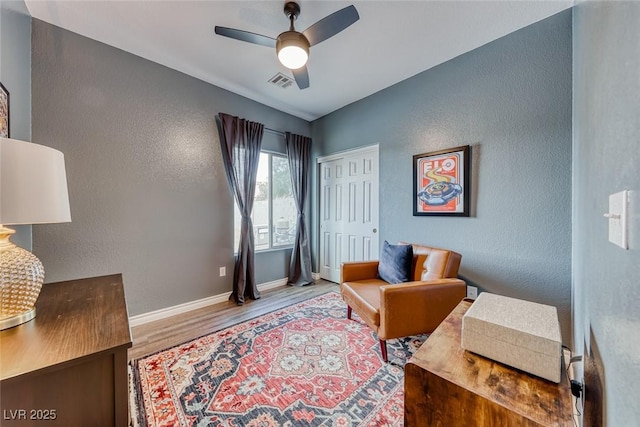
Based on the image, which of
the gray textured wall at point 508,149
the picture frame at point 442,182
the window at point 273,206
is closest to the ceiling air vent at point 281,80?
the window at point 273,206

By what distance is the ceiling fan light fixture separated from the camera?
173 cm

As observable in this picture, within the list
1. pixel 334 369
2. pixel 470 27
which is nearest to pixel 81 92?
pixel 334 369

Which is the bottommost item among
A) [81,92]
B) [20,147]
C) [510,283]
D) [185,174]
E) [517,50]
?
[510,283]

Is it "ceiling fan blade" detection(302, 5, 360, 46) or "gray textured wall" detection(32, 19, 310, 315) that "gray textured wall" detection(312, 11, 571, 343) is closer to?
"ceiling fan blade" detection(302, 5, 360, 46)

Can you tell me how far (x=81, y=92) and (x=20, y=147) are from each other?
1.93 m

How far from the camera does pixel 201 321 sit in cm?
257

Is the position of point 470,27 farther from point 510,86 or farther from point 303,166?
point 303,166

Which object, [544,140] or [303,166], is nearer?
[544,140]

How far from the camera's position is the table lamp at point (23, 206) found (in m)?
0.86

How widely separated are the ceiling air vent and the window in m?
0.97

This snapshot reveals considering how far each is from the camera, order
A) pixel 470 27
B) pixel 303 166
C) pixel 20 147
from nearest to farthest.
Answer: pixel 20 147, pixel 470 27, pixel 303 166

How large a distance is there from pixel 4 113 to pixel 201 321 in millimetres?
2147

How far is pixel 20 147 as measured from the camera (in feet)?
2.89

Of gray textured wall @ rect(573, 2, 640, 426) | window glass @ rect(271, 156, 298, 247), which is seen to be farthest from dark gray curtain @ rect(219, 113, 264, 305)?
gray textured wall @ rect(573, 2, 640, 426)
